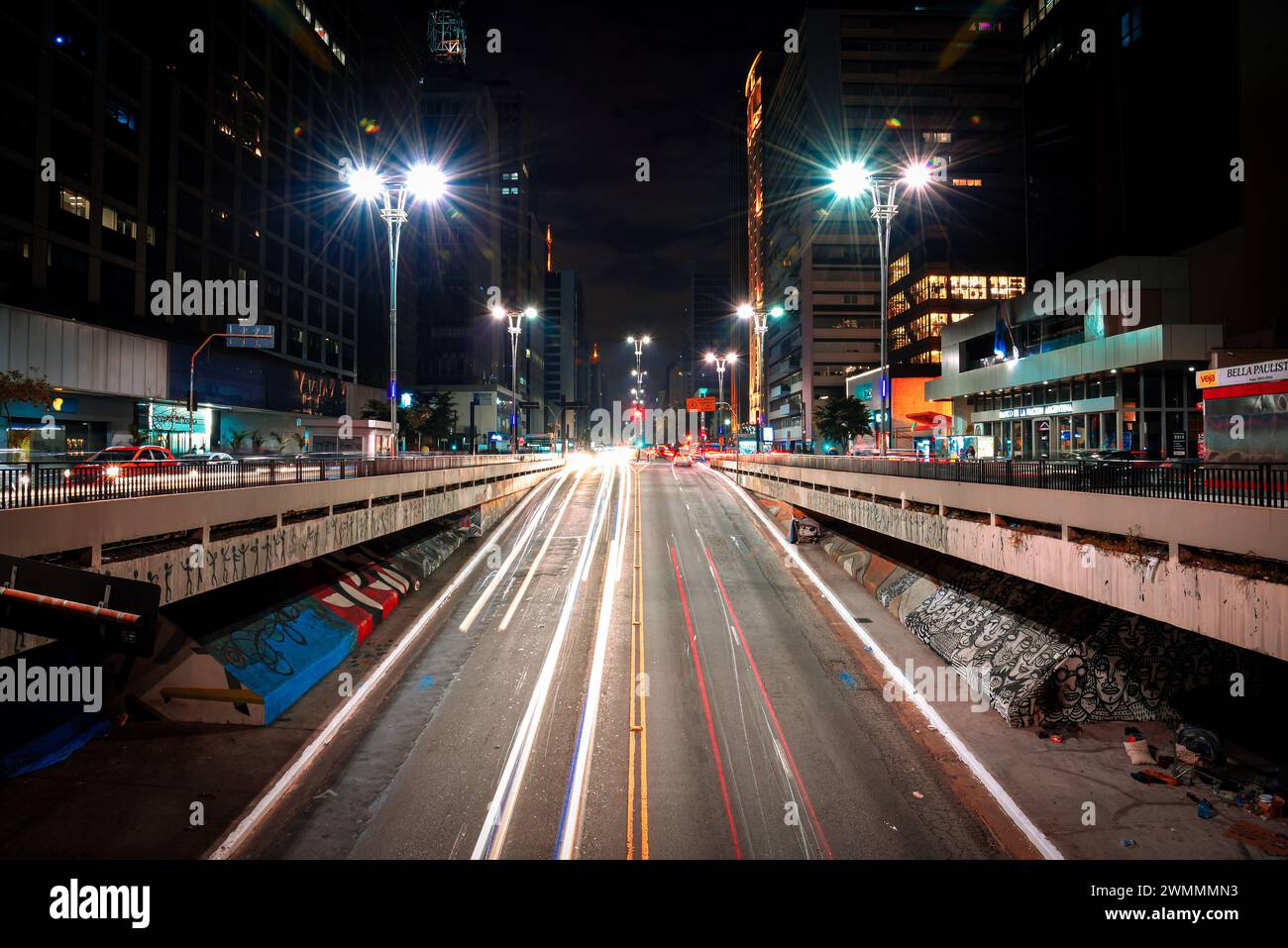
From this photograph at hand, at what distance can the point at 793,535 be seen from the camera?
34000 mm

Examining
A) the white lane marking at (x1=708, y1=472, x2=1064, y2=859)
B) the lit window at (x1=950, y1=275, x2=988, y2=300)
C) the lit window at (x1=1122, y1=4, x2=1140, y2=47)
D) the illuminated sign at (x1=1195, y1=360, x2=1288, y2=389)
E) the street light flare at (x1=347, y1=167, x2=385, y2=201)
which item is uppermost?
the lit window at (x1=1122, y1=4, x2=1140, y2=47)

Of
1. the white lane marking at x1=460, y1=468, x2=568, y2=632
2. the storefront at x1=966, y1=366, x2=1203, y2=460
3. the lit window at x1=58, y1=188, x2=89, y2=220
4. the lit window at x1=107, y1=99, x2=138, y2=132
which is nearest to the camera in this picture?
the white lane marking at x1=460, y1=468, x2=568, y2=632

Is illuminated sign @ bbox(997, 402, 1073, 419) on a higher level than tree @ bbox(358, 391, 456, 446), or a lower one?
lower

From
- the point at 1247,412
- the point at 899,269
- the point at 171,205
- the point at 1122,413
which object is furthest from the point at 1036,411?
the point at 171,205

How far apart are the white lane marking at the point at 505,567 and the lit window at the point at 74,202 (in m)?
40.1

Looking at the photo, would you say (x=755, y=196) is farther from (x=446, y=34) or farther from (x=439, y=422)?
(x=439, y=422)

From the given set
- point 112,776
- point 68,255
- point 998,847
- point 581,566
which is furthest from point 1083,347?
point 68,255

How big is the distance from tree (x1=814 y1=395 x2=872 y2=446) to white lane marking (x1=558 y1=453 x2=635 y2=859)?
50.3m

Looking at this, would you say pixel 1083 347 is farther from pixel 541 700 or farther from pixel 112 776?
pixel 112 776

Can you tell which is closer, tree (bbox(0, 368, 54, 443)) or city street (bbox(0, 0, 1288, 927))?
city street (bbox(0, 0, 1288, 927))

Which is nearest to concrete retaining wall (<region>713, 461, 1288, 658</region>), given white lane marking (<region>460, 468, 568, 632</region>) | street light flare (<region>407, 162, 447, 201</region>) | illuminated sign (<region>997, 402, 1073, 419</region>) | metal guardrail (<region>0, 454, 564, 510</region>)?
white lane marking (<region>460, 468, 568, 632</region>)

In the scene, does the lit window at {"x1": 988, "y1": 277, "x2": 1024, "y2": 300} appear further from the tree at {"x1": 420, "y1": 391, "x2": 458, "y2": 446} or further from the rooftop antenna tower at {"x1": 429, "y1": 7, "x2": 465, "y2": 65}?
the rooftop antenna tower at {"x1": 429, "y1": 7, "x2": 465, "y2": 65}

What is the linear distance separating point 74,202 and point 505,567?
46.5 metres

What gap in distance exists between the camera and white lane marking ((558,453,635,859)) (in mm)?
10695
